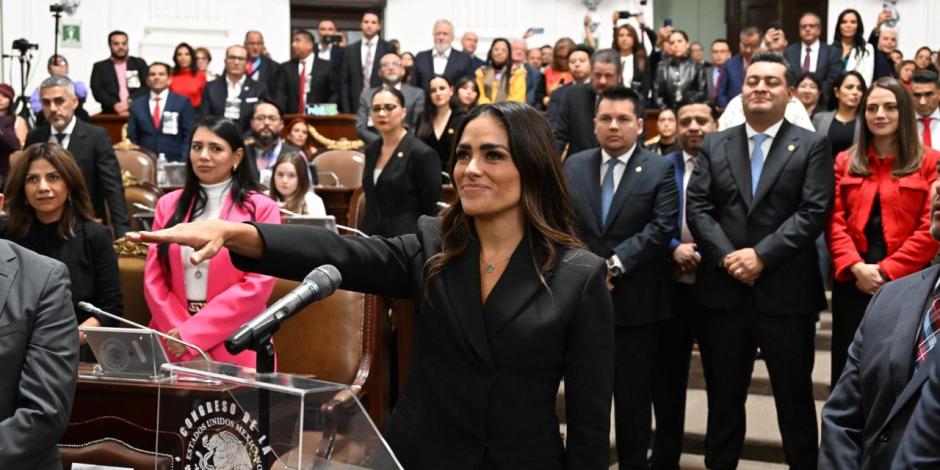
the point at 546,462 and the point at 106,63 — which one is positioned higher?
the point at 106,63

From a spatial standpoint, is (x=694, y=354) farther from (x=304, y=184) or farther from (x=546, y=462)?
(x=546, y=462)

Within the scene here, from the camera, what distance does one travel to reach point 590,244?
3.97m

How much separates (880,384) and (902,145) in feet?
6.41

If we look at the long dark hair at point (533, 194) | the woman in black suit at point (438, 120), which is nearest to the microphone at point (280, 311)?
the long dark hair at point (533, 194)

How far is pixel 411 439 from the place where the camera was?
1.97 metres

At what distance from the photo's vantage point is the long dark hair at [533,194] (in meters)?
1.98

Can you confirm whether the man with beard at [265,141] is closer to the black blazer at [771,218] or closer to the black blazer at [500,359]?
the black blazer at [771,218]

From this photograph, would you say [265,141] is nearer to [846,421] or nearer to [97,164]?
[97,164]

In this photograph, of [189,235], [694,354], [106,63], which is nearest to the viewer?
[189,235]

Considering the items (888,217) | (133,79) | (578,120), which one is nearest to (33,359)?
(888,217)

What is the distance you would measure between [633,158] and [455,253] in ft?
7.05

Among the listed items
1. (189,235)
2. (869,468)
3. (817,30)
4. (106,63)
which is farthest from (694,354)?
(106,63)

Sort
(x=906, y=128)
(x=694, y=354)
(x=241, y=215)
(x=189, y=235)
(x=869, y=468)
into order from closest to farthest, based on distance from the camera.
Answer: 1. (x=189, y=235)
2. (x=869, y=468)
3. (x=241, y=215)
4. (x=906, y=128)
5. (x=694, y=354)

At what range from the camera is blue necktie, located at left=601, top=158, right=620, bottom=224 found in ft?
13.1
